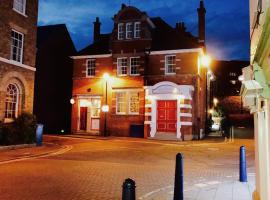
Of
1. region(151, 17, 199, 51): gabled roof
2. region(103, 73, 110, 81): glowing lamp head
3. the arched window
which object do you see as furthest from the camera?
region(103, 73, 110, 81): glowing lamp head

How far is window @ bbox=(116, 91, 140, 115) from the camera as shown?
28156 mm

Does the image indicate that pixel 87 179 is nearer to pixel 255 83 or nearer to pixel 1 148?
pixel 255 83

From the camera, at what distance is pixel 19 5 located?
20.0 meters

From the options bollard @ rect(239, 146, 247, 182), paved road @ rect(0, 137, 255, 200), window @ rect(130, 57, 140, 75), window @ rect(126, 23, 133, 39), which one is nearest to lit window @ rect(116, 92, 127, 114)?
window @ rect(130, 57, 140, 75)

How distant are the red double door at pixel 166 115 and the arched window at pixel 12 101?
11336mm

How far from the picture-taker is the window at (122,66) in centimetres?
2900

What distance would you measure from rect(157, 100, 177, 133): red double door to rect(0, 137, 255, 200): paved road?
34.7 ft

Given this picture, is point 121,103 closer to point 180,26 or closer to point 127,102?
point 127,102

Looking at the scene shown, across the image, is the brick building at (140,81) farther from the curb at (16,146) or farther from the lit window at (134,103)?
the curb at (16,146)

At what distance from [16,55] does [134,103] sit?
11.4 metres

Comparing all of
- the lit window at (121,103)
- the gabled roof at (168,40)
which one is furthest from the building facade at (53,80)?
the gabled roof at (168,40)

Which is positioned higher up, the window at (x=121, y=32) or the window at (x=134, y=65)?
the window at (x=121, y=32)

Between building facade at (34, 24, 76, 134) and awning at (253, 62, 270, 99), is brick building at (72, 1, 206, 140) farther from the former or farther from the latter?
Answer: awning at (253, 62, 270, 99)

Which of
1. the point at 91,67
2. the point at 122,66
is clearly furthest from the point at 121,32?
the point at 91,67
